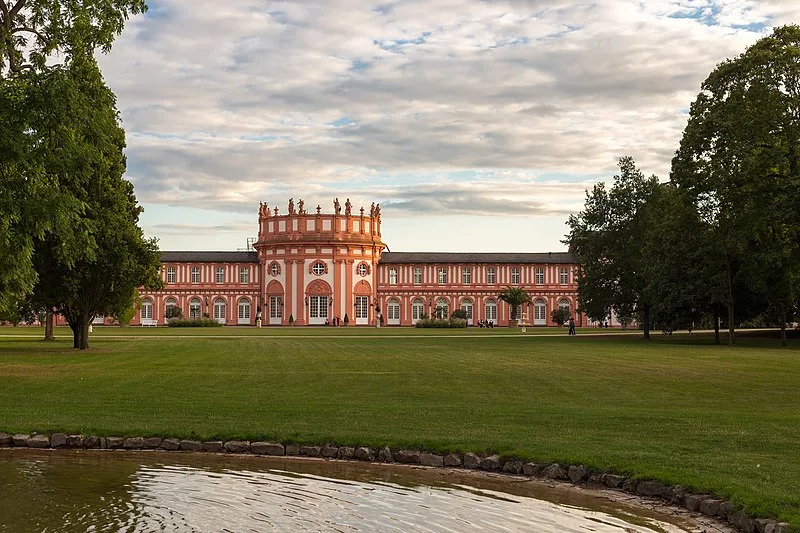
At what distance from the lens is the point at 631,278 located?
59.2m

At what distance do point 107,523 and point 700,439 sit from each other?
814 centimetres

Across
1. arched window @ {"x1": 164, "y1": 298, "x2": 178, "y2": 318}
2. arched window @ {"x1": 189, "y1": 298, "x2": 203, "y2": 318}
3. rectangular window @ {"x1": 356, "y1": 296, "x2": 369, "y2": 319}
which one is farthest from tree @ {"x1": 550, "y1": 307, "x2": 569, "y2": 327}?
arched window @ {"x1": 164, "y1": 298, "x2": 178, "y2": 318}

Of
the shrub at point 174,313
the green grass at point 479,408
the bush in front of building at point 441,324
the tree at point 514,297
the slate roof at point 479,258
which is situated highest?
the slate roof at point 479,258

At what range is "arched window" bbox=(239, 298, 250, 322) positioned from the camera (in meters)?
108

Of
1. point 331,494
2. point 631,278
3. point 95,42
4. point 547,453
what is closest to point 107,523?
point 331,494

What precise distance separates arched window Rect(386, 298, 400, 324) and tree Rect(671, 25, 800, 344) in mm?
61447

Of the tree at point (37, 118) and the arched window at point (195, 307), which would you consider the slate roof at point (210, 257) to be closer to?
the arched window at point (195, 307)

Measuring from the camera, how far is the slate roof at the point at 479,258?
4264 inches

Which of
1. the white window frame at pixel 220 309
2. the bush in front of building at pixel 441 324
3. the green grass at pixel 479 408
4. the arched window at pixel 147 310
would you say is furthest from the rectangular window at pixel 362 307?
the green grass at pixel 479 408

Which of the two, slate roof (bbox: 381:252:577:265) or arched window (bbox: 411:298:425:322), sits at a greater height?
slate roof (bbox: 381:252:577:265)

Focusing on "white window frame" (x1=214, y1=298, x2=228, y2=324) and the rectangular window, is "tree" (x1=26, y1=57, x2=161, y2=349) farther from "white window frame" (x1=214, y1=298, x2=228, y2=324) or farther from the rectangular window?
"white window frame" (x1=214, y1=298, x2=228, y2=324)

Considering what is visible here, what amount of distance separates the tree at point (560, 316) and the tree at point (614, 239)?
138 ft

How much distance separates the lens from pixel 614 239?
2378 inches

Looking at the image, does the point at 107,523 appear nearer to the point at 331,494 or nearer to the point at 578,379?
the point at 331,494
